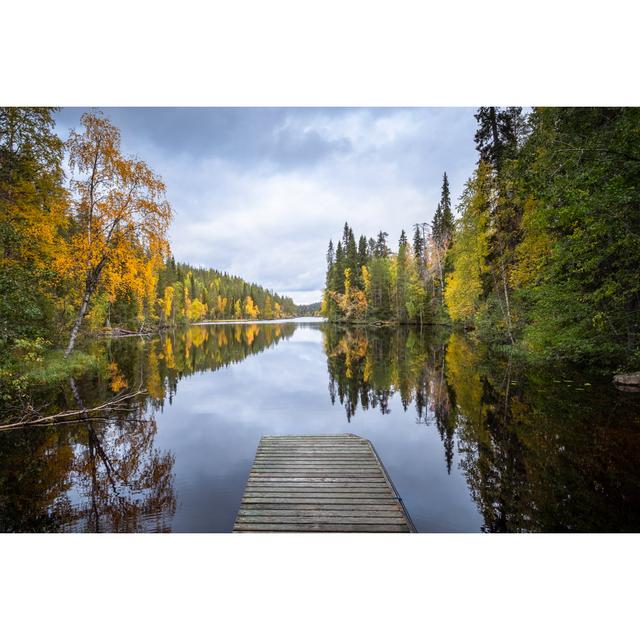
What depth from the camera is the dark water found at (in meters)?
4.68

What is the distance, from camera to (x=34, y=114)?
929cm

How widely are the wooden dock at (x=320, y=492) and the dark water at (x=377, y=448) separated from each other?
2.11ft

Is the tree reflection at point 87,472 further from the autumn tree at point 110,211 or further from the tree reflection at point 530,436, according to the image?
the tree reflection at point 530,436

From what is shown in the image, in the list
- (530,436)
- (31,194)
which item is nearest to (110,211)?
(31,194)

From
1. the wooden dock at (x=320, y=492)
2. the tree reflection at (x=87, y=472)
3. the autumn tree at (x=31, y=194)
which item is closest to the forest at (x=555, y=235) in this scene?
the wooden dock at (x=320, y=492)

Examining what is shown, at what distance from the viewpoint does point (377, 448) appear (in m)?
7.53

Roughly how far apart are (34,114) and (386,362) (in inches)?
663

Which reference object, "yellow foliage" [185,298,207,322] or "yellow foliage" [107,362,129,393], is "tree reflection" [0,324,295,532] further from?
"yellow foliage" [185,298,207,322]

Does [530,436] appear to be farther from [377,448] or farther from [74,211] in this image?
[74,211]

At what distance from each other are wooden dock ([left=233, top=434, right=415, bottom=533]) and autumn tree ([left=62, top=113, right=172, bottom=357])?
9.43 m

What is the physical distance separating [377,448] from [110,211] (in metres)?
11.9
